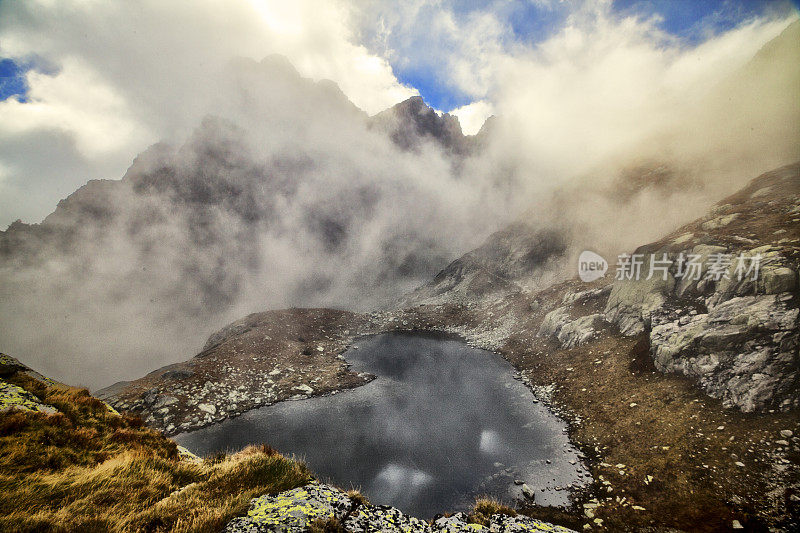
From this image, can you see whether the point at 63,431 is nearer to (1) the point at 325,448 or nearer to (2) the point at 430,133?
(1) the point at 325,448

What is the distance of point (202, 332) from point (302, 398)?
91.7 metres

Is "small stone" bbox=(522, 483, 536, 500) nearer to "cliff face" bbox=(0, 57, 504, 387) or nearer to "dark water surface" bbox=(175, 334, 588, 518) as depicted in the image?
"dark water surface" bbox=(175, 334, 588, 518)

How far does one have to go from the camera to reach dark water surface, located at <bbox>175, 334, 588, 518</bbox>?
13930 mm

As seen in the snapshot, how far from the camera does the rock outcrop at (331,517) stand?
4961 mm

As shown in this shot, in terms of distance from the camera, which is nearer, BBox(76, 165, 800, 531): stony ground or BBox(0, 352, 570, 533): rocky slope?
BBox(0, 352, 570, 533): rocky slope

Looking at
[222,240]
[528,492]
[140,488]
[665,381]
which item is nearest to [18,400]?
[140,488]

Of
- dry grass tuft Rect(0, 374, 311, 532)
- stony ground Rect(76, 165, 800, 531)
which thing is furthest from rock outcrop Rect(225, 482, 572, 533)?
stony ground Rect(76, 165, 800, 531)

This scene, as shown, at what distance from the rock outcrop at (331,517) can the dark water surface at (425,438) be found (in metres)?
6.78

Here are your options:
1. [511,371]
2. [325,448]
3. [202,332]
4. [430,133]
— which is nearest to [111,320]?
[202,332]

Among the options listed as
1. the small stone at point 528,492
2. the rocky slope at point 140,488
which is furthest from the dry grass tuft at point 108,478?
the small stone at point 528,492

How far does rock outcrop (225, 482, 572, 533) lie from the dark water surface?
6.78 m

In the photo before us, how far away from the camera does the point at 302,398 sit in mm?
23859

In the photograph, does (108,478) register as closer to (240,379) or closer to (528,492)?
(528,492)

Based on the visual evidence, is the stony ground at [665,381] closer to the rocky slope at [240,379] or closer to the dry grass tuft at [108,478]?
the rocky slope at [240,379]
